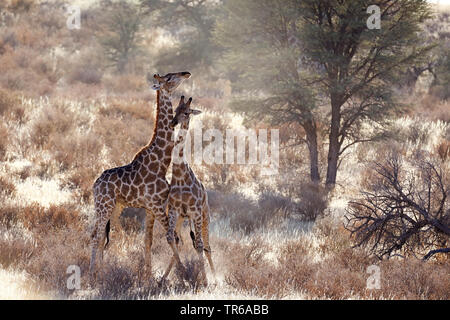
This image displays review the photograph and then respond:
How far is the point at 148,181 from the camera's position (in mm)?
5473

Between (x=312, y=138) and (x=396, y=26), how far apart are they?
2.97 metres

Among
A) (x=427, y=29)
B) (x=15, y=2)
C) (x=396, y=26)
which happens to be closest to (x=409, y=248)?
(x=396, y=26)

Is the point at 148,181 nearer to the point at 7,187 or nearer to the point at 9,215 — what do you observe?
the point at 9,215

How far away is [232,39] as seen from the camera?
12.0 meters

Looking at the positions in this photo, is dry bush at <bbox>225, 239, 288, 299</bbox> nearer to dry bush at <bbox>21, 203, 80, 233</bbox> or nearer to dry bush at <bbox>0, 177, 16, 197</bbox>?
dry bush at <bbox>21, 203, 80, 233</bbox>

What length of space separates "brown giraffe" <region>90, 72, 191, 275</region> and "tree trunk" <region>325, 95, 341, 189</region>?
254 inches

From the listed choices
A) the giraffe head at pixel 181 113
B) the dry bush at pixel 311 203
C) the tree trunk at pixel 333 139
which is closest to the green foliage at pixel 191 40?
the tree trunk at pixel 333 139

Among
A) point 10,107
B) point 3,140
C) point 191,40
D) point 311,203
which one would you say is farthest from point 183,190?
point 191,40

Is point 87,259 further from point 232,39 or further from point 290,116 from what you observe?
point 232,39

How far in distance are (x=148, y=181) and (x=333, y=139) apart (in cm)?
683

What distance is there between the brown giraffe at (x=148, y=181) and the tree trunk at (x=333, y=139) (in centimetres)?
645

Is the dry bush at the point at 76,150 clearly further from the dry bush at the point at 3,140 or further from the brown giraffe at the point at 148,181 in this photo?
the brown giraffe at the point at 148,181

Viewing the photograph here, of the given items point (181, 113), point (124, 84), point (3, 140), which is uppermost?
point (124, 84)

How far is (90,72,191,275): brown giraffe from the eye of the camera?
5.45m
